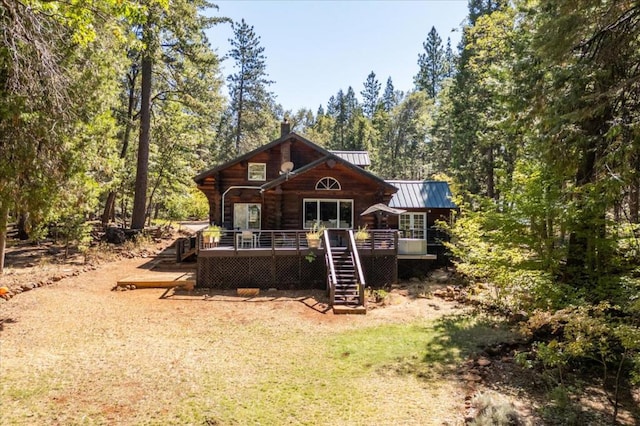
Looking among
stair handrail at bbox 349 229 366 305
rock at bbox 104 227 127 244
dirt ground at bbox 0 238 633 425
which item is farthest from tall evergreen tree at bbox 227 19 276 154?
stair handrail at bbox 349 229 366 305

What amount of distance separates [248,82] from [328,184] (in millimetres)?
29526

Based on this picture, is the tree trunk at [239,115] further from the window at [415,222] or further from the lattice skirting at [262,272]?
the lattice skirting at [262,272]

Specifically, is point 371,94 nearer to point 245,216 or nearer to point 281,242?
point 245,216

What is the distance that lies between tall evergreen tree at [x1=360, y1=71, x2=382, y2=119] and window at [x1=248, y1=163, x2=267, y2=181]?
144ft

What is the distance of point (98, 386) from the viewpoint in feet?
19.5

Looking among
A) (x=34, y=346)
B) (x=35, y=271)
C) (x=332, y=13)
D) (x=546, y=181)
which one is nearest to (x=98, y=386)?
(x=34, y=346)

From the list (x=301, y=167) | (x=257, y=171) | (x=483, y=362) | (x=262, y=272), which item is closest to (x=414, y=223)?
(x=301, y=167)

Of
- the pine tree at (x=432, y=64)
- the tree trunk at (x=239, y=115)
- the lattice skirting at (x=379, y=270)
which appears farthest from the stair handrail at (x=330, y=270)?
the pine tree at (x=432, y=64)

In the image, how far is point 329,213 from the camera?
17.0 m

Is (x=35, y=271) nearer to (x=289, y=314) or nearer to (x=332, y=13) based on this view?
(x=289, y=314)

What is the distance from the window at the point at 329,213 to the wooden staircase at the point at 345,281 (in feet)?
10.8

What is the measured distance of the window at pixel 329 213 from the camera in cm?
1692

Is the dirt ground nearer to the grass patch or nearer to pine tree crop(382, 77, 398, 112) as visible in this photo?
the grass patch

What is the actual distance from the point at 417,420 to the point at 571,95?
24.2ft
